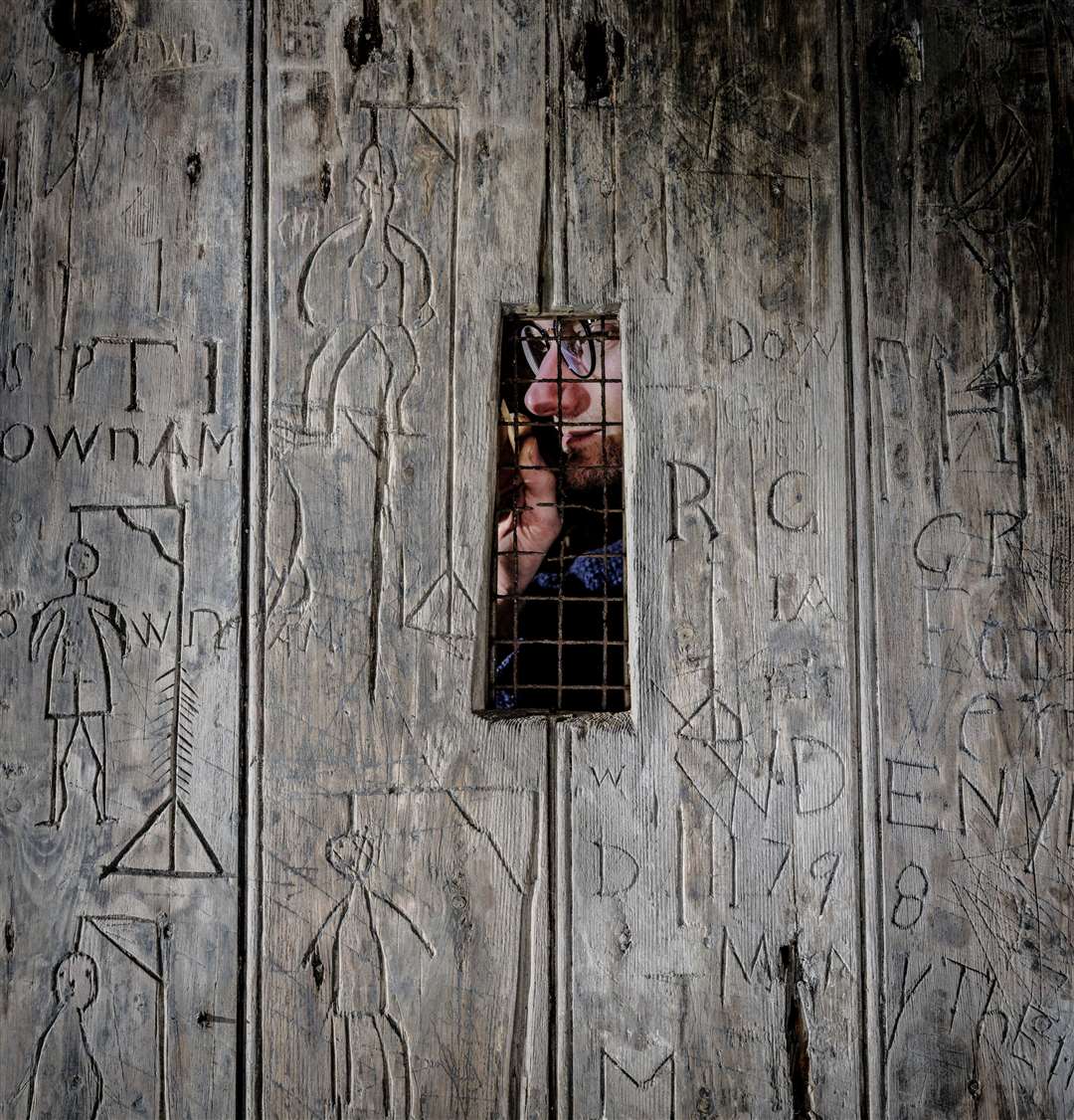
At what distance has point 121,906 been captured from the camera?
172 centimetres

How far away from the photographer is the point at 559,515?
6.00ft

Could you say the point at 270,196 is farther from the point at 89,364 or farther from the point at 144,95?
the point at 89,364

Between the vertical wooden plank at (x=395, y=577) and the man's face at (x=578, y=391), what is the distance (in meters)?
0.09

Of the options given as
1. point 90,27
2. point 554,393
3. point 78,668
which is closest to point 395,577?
point 554,393

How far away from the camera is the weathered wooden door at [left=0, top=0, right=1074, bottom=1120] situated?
5.64 ft

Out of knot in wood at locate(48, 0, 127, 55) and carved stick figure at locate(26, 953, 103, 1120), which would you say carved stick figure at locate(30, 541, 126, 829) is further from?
knot in wood at locate(48, 0, 127, 55)

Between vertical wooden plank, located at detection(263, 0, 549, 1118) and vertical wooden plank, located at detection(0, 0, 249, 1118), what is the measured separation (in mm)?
92

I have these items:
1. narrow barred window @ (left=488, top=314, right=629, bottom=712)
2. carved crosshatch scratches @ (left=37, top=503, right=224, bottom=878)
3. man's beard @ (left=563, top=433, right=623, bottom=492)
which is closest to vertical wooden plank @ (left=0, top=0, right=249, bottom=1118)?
carved crosshatch scratches @ (left=37, top=503, right=224, bottom=878)

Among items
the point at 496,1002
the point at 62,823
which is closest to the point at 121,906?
the point at 62,823

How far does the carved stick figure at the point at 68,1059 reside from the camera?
1.71 metres

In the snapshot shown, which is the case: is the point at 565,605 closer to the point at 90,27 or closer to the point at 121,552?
the point at 121,552

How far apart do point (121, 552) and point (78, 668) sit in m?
0.20

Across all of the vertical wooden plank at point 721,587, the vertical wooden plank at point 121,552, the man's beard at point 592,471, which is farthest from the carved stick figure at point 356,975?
the man's beard at point 592,471

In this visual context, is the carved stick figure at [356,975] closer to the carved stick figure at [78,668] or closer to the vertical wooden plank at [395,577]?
the vertical wooden plank at [395,577]
